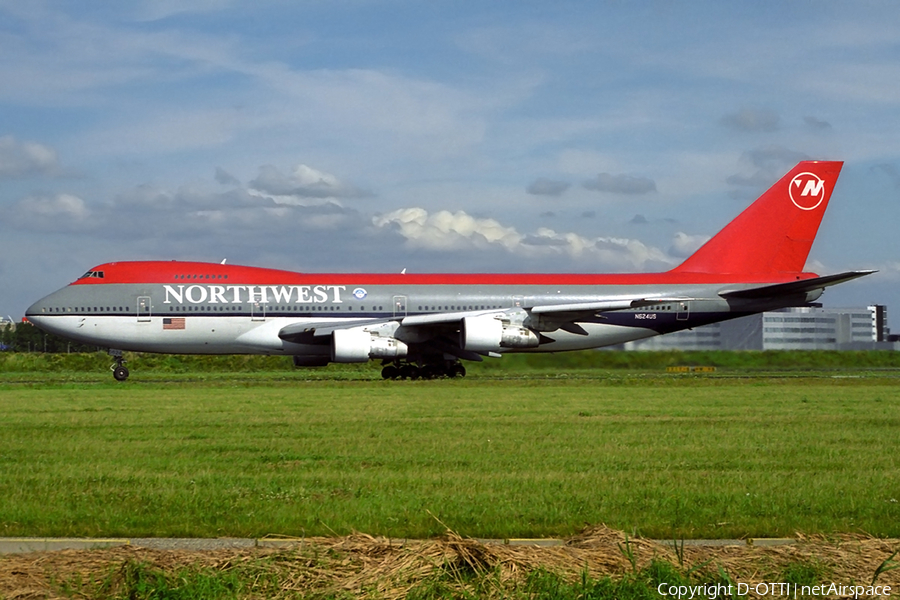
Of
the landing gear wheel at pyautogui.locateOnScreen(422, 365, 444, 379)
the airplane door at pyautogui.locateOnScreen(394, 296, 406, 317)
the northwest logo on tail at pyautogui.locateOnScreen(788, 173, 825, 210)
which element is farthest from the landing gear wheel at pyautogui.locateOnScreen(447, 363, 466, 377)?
the northwest logo on tail at pyautogui.locateOnScreen(788, 173, 825, 210)

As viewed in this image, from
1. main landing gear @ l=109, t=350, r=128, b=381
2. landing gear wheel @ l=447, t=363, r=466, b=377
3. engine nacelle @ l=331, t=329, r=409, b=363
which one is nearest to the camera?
engine nacelle @ l=331, t=329, r=409, b=363

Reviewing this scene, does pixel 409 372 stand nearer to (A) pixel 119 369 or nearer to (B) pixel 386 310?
(B) pixel 386 310

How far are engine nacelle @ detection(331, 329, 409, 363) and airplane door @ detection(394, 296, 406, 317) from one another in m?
2.23

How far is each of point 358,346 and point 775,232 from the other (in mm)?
17860

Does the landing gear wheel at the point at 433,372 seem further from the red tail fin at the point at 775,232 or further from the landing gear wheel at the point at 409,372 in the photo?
the red tail fin at the point at 775,232

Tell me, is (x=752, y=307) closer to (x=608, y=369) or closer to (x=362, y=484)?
(x=608, y=369)

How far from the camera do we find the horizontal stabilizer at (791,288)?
3534 centimetres

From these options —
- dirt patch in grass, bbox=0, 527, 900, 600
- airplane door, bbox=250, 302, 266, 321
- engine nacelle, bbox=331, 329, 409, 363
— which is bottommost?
dirt patch in grass, bbox=0, 527, 900, 600

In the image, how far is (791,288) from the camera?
122 feet

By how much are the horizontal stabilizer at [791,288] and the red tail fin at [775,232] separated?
2.39 metres

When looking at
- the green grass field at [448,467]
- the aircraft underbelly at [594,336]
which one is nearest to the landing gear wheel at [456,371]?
the aircraft underbelly at [594,336]

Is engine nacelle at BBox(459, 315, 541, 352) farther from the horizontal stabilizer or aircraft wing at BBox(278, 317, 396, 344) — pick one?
the horizontal stabilizer

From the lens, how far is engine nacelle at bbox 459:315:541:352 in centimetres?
3425

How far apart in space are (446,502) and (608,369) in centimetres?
3213
